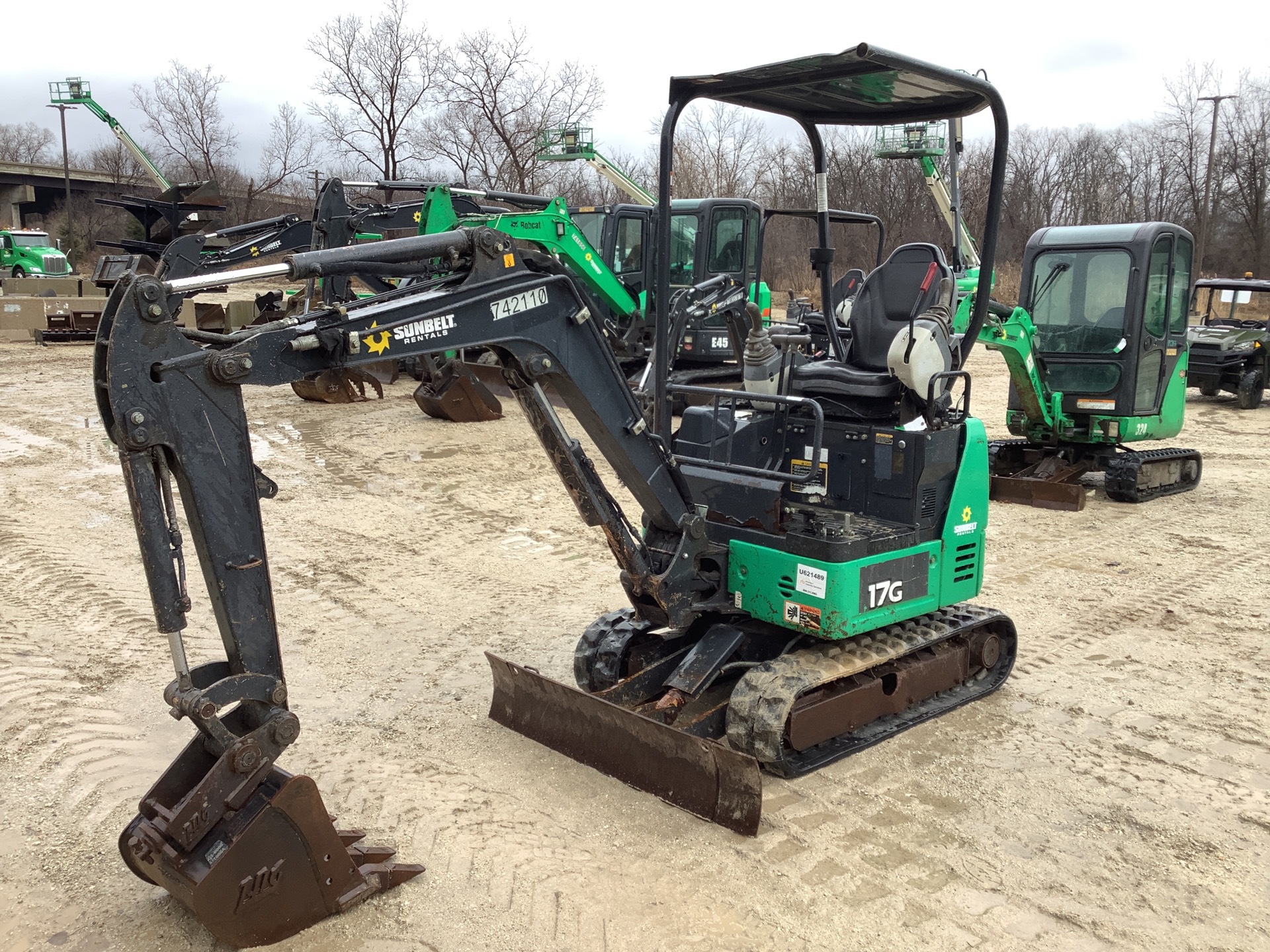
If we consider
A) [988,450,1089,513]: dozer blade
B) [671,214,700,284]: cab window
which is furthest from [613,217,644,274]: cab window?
[988,450,1089,513]: dozer blade

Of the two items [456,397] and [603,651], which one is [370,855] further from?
[456,397]

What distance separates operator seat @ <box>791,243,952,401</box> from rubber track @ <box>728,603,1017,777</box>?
118 centimetres

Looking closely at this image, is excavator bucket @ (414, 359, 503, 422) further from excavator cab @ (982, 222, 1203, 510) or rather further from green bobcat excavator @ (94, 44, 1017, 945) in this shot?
green bobcat excavator @ (94, 44, 1017, 945)

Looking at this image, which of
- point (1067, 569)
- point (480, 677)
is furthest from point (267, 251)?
point (1067, 569)

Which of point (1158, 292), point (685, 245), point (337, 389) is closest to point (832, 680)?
point (1158, 292)

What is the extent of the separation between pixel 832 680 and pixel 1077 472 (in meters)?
6.39

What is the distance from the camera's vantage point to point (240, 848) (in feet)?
10.5

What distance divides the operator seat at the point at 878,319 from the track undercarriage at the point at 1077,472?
197 inches

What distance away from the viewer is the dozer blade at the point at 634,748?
13.3ft

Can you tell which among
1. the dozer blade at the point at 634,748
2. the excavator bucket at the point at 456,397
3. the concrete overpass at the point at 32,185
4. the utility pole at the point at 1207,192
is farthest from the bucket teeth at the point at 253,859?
the concrete overpass at the point at 32,185

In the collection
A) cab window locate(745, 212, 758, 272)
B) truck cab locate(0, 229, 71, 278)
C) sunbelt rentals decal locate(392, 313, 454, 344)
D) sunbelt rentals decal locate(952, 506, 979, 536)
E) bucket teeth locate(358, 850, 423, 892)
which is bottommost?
bucket teeth locate(358, 850, 423, 892)

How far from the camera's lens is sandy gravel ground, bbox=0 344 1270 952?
3535mm

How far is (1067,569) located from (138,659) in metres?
6.25

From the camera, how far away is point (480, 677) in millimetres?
5586
